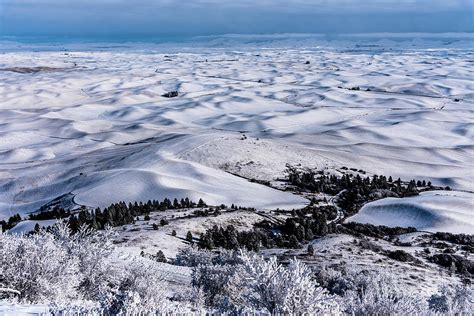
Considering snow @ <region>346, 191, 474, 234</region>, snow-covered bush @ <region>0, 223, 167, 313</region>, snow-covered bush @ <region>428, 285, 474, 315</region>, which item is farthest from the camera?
snow @ <region>346, 191, 474, 234</region>

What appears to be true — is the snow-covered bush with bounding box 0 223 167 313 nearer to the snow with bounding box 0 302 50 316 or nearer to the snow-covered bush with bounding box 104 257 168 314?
the snow-covered bush with bounding box 104 257 168 314

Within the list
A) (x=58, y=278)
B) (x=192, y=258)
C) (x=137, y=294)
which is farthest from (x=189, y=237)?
(x=137, y=294)

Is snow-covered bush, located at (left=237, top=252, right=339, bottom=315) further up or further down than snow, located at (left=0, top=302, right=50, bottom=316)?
further up

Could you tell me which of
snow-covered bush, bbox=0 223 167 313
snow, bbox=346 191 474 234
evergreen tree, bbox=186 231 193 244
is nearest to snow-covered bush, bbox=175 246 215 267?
evergreen tree, bbox=186 231 193 244

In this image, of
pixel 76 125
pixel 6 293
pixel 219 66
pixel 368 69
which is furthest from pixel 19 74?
pixel 6 293

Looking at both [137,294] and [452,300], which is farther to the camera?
[452,300]

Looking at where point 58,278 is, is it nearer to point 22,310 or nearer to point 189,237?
point 22,310
